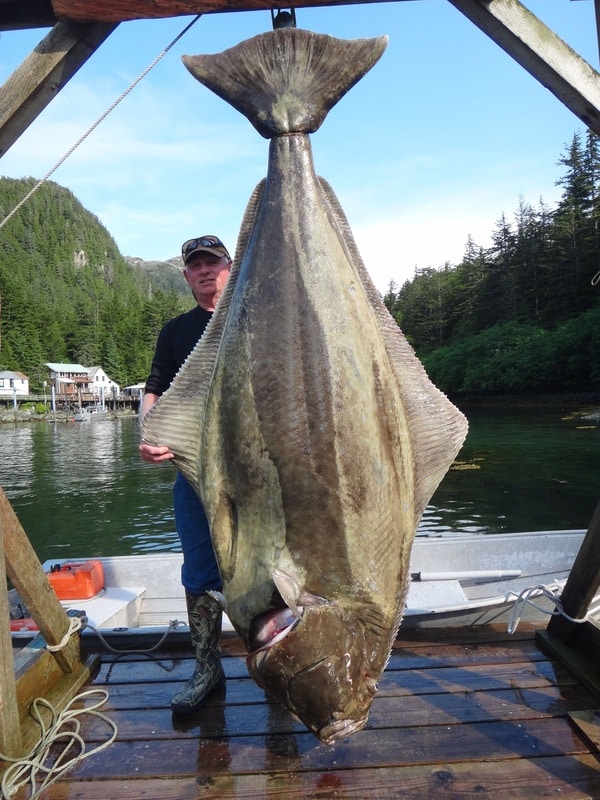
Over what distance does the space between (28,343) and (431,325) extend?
223 feet

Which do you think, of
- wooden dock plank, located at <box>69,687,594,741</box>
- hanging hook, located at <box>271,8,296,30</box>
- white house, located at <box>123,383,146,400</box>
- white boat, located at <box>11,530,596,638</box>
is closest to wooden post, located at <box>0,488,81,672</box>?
wooden dock plank, located at <box>69,687,594,741</box>

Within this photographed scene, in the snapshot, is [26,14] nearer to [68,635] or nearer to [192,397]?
[192,397]

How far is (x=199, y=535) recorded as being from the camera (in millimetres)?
3428

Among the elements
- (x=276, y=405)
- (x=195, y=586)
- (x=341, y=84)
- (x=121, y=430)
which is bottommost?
(x=121, y=430)

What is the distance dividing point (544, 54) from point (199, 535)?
318 cm

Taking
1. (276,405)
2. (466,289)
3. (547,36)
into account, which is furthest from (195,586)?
(466,289)

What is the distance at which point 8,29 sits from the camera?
2920mm

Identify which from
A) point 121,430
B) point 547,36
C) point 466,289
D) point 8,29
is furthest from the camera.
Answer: point 466,289

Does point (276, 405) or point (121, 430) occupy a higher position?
point (276, 405)

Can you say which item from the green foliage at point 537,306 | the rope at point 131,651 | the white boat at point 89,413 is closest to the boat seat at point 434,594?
the rope at point 131,651

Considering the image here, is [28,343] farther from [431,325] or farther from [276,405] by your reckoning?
[276,405]

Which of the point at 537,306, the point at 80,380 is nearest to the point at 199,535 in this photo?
the point at 537,306

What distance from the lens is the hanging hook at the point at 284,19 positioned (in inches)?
103

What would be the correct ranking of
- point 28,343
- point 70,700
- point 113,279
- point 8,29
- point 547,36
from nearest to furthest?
point 547,36 → point 8,29 → point 70,700 → point 28,343 → point 113,279
